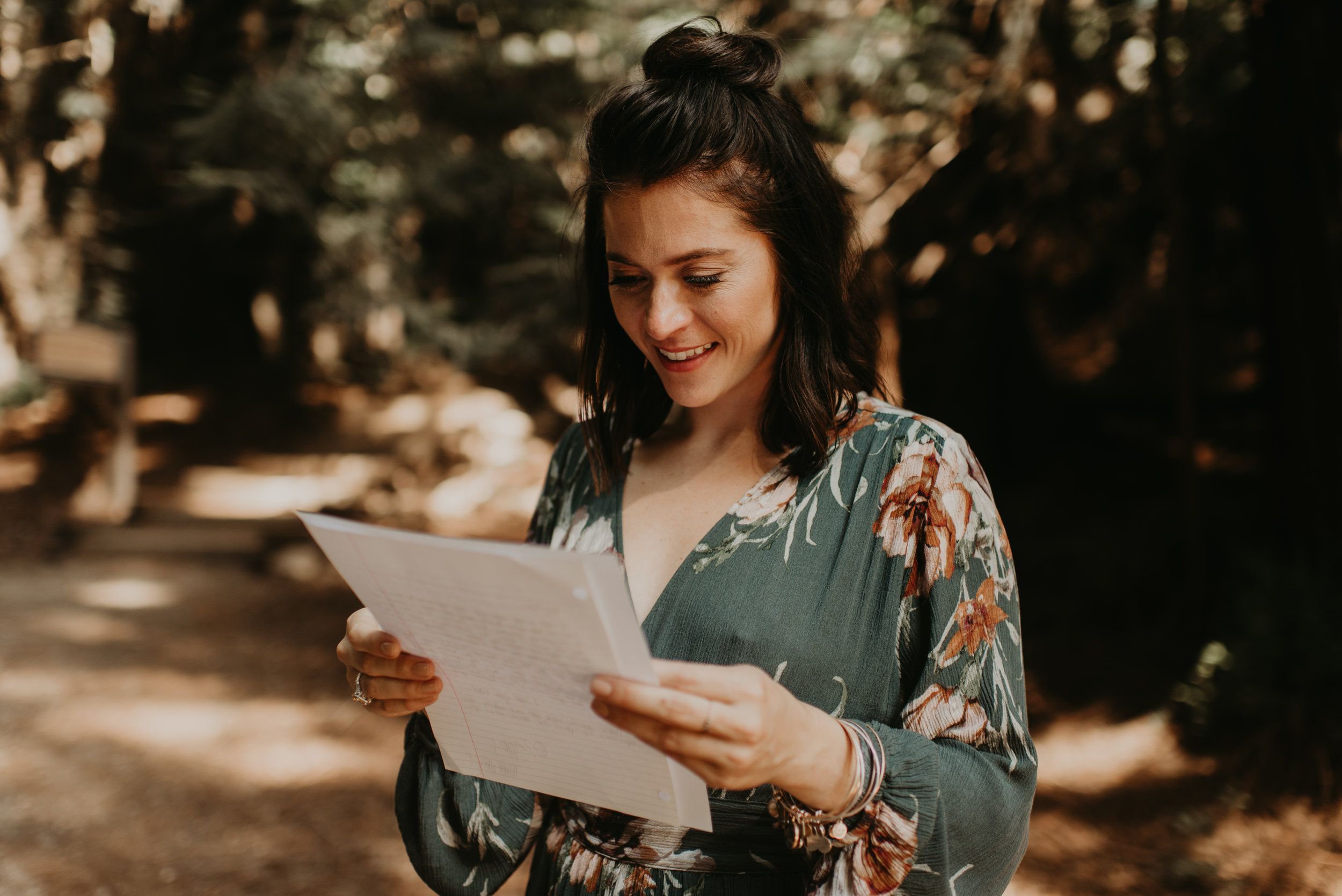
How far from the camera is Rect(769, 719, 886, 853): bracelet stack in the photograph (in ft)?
3.48

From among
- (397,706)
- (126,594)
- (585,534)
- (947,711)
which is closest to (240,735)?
(126,594)

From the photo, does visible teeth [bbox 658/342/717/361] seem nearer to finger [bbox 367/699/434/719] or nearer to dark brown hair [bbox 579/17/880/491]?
dark brown hair [bbox 579/17/880/491]

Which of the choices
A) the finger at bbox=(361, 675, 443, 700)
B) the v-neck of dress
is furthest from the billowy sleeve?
the finger at bbox=(361, 675, 443, 700)

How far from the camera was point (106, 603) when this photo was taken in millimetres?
6543

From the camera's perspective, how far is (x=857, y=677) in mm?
1201

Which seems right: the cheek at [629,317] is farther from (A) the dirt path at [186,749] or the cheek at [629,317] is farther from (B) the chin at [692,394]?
(A) the dirt path at [186,749]

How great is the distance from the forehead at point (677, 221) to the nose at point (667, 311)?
0.04 metres

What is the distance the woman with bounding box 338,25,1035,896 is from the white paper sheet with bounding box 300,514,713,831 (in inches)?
2.2

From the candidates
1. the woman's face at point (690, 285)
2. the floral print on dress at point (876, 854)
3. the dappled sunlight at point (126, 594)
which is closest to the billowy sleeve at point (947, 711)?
the floral print on dress at point (876, 854)

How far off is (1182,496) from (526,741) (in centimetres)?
481

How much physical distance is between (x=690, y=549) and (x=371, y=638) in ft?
1.51

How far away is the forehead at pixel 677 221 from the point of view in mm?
1293

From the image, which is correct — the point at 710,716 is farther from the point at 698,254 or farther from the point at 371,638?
the point at 698,254

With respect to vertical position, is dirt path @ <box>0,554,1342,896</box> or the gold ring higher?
the gold ring
